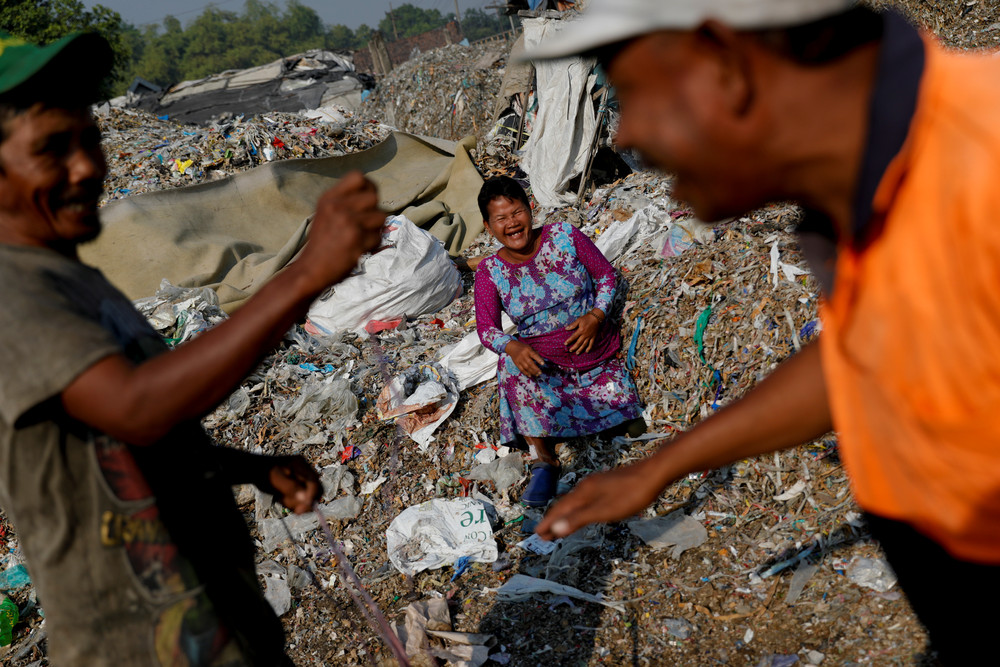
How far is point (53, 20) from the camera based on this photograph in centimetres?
2262

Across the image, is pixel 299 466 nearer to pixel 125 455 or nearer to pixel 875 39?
pixel 125 455

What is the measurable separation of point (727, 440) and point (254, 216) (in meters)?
7.29

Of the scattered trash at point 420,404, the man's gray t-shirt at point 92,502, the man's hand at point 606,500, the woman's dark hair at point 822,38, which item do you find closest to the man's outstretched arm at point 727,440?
the man's hand at point 606,500

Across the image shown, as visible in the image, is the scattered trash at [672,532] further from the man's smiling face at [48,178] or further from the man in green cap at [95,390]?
the man's smiling face at [48,178]

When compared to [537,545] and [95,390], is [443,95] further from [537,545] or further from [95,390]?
[95,390]

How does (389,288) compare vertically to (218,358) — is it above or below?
below

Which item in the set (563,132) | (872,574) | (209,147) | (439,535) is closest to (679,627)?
(872,574)

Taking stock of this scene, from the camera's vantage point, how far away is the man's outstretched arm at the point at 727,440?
1.29 m

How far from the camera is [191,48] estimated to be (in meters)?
79.9

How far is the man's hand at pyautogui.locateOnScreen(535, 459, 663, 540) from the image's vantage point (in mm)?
1479

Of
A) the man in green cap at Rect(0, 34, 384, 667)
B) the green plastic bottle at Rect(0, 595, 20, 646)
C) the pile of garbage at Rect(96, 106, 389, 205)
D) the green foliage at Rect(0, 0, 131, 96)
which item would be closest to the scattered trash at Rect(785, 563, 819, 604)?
the man in green cap at Rect(0, 34, 384, 667)

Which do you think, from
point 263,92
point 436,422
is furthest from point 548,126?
point 263,92

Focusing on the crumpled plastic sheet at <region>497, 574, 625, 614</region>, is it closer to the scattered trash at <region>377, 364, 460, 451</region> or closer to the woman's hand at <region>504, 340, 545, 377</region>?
the woman's hand at <region>504, 340, 545, 377</region>

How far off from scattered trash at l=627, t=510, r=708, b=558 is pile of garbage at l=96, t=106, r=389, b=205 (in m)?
7.43
